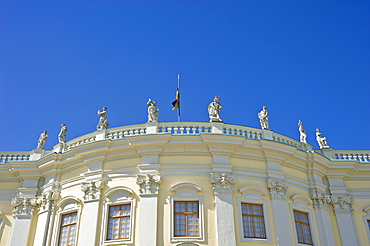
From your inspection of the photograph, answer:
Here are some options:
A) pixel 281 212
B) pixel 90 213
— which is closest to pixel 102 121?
pixel 90 213

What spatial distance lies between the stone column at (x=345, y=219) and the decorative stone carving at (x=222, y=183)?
244 inches

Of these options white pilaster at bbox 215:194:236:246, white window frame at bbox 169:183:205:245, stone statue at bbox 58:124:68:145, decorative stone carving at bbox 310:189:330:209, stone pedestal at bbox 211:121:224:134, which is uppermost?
stone statue at bbox 58:124:68:145

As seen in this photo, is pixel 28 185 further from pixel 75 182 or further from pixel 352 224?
pixel 352 224

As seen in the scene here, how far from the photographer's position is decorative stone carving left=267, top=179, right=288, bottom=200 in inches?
709

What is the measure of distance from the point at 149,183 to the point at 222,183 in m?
3.23

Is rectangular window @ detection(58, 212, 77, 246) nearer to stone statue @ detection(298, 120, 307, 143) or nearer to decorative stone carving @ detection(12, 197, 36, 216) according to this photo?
decorative stone carving @ detection(12, 197, 36, 216)

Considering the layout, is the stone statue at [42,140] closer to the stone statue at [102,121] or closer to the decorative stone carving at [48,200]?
the decorative stone carving at [48,200]

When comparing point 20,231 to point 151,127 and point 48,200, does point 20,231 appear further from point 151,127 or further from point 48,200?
point 151,127

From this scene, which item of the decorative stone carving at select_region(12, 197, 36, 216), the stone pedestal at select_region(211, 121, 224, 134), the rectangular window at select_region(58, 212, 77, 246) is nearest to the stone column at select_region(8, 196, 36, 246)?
the decorative stone carving at select_region(12, 197, 36, 216)

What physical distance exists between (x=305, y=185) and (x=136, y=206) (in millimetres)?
8543

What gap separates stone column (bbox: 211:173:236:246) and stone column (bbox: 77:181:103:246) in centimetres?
526

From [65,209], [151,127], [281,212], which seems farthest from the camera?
[151,127]

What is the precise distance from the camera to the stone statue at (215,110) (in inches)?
766

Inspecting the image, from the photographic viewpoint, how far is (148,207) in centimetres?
1697
